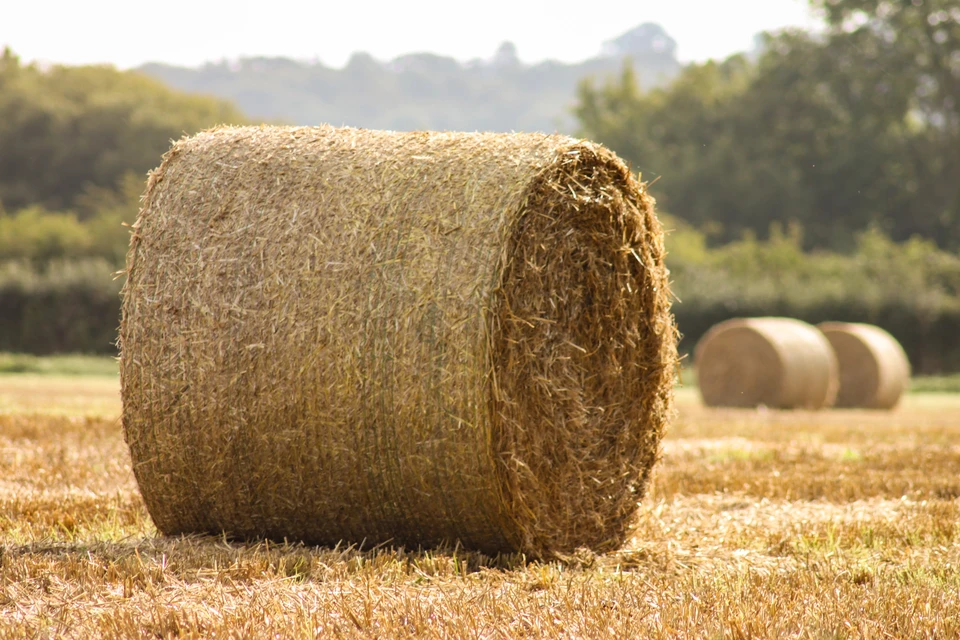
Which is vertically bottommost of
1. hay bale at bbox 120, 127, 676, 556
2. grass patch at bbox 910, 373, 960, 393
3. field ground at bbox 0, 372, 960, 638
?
grass patch at bbox 910, 373, 960, 393

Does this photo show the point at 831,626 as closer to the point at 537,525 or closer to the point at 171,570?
the point at 537,525

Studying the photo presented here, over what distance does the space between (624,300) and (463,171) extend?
4.08ft

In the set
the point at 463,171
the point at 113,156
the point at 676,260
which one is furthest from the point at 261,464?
the point at 113,156

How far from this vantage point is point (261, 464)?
5.24 metres

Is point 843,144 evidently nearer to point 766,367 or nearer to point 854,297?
point 854,297

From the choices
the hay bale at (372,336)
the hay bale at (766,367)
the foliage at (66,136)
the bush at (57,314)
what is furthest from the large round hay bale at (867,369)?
the foliage at (66,136)

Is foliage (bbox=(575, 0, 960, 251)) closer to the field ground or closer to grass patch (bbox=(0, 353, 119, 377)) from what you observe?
grass patch (bbox=(0, 353, 119, 377))

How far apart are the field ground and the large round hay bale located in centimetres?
1187

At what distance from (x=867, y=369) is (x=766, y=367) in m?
2.99

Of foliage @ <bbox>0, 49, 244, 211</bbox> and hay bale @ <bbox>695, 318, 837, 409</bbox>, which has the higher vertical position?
foliage @ <bbox>0, 49, 244, 211</bbox>

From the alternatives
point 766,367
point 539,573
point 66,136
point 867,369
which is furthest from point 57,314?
point 539,573

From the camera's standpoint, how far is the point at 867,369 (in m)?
19.7

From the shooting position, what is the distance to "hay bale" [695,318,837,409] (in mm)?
17469

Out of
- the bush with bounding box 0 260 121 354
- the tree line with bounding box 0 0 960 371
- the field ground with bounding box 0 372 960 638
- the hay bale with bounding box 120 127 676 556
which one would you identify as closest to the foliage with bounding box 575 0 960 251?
the tree line with bounding box 0 0 960 371
